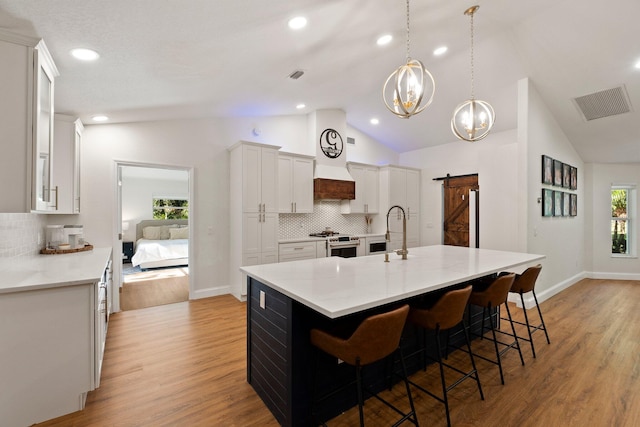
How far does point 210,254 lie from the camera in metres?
4.64

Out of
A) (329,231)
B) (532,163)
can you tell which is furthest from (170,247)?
(532,163)

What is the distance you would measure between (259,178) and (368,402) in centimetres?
337

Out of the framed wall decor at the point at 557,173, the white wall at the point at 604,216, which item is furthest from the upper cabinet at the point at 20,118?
the white wall at the point at 604,216

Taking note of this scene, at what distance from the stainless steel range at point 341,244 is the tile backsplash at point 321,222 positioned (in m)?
0.22

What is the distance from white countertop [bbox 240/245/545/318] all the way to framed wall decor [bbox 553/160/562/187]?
259 centimetres

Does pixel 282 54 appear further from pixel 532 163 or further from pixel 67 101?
pixel 532 163

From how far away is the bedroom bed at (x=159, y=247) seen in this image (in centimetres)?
629

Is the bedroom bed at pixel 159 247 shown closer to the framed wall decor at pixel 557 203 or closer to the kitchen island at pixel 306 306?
the kitchen island at pixel 306 306

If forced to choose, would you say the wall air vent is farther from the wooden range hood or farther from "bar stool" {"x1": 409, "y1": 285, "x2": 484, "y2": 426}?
"bar stool" {"x1": 409, "y1": 285, "x2": 484, "y2": 426}

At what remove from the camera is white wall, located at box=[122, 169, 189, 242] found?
7906 millimetres

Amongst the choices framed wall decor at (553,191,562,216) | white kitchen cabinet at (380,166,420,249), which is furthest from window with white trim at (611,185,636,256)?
white kitchen cabinet at (380,166,420,249)

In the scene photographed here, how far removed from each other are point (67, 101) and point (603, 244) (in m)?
9.09

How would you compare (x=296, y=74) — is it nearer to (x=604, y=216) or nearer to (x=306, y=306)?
(x=306, y=306)

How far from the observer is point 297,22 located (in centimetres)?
236
